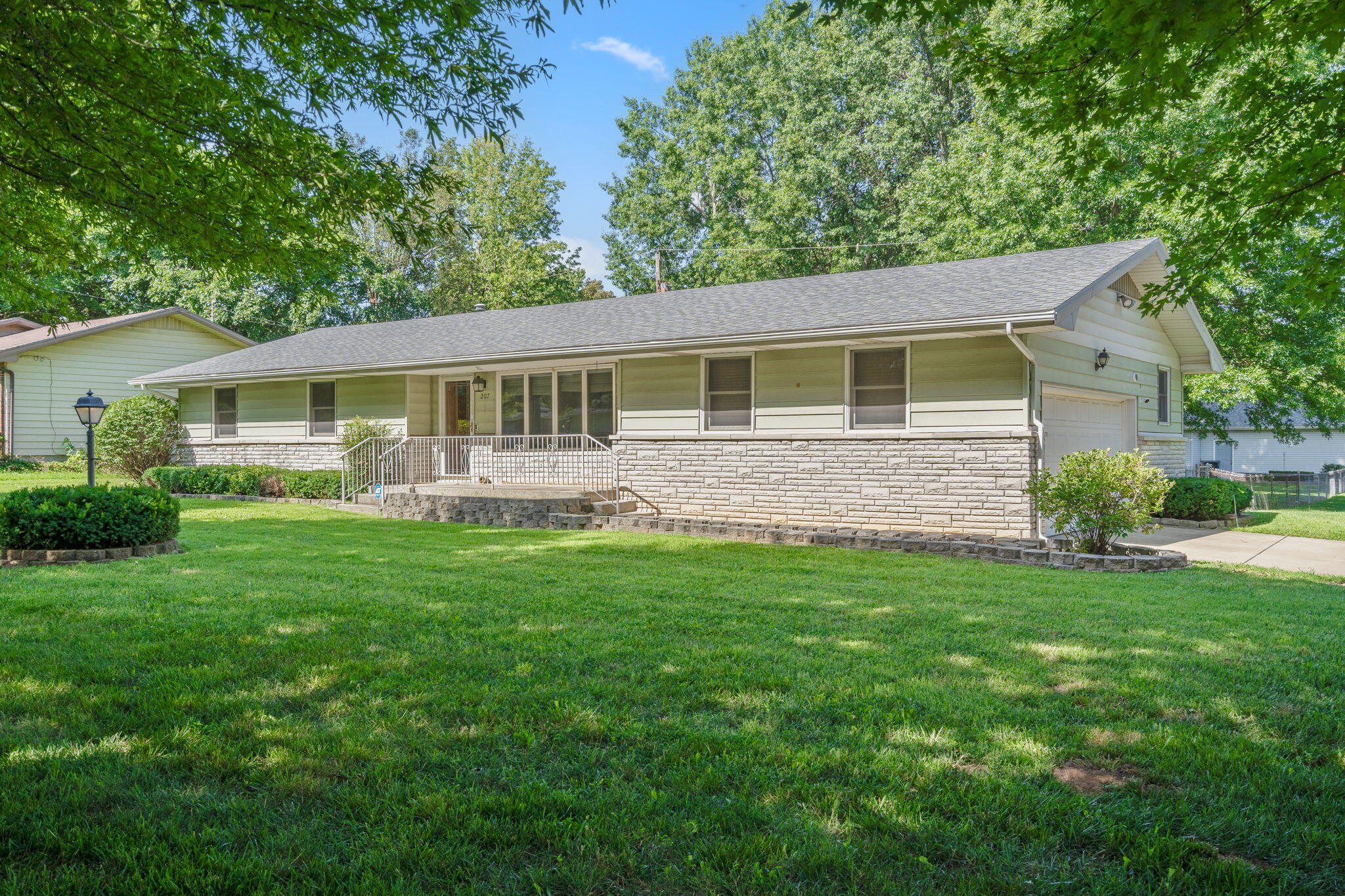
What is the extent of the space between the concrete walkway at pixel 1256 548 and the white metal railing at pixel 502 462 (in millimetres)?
8600

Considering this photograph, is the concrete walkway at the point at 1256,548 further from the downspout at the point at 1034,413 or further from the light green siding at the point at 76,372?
the light green siding at the point at 76,372

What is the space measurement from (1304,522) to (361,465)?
710 inches

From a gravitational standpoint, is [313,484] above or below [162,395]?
below

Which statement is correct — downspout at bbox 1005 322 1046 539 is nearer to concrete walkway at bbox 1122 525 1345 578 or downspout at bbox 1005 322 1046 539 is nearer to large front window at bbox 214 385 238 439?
concrete walkway at bbox 1122 525 1345 578

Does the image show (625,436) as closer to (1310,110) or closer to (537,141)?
(1310,110)

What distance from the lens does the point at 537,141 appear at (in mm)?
37406

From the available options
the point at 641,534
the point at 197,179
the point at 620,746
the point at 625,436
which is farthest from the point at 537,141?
the point at 620,746

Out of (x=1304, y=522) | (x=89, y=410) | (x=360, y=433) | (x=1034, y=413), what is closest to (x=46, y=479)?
(x=360, y=433)

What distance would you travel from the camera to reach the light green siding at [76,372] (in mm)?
22672

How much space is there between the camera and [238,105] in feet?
17.0

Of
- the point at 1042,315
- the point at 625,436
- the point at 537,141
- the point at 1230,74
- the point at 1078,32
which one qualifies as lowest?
the point at 625,436

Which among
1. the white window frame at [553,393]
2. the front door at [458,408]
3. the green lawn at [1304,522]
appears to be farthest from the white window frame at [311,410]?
the green lawn at [1304,522]

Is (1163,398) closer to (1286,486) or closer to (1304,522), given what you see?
(1304,522)

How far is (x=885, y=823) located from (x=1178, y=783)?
4.17 feet
